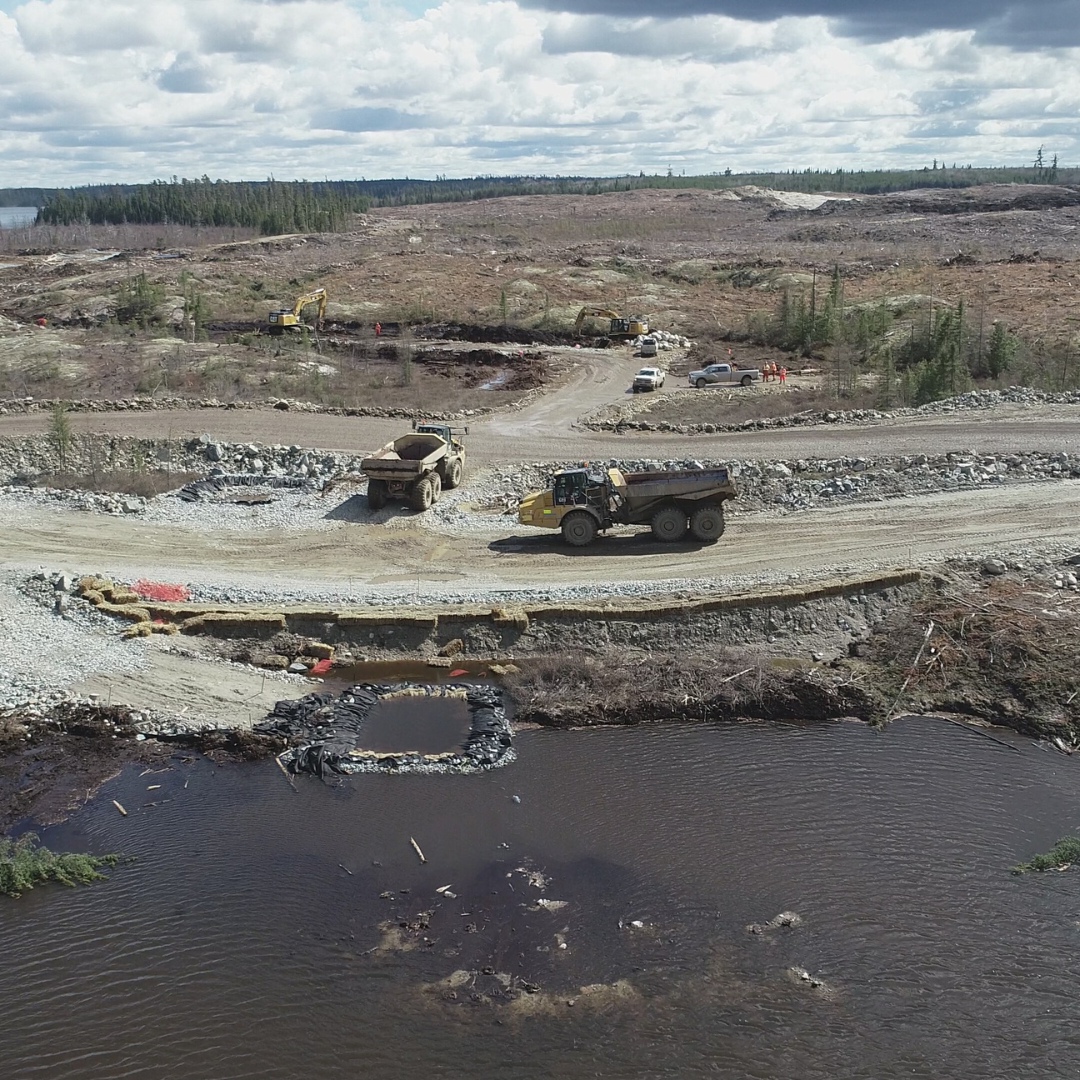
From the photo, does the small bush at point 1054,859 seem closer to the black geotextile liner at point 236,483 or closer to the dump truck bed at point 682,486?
the dump truck bed at point 682,486

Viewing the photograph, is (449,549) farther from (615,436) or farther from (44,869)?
(44,869)

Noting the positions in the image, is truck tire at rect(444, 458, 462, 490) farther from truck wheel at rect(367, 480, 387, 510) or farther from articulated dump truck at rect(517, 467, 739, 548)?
articulated dump truck at rect(517, 467, 739, 548)

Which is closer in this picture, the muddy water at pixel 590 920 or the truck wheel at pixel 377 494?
the muddy water at pixel 590 920

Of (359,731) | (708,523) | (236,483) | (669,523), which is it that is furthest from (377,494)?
(359,731)

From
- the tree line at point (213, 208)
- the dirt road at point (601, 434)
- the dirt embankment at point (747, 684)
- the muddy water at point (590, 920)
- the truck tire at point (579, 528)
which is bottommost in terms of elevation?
the muddy water at point (590, 920)

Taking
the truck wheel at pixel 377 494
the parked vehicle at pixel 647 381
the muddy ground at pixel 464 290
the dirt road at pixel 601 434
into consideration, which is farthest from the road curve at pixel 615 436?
the parked vehicle at pixel 647 381

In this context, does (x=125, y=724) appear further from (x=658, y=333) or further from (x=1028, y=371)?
(x=658, y=333)

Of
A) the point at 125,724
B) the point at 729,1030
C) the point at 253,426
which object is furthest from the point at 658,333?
the point at 729,1030
